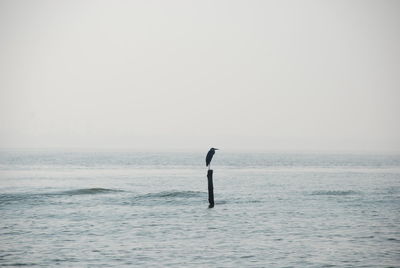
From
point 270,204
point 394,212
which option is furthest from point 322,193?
point 394,212

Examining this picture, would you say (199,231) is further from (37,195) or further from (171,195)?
(37,195)

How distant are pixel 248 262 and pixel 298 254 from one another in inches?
102

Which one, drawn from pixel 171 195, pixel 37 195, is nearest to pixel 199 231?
pixel 171 195

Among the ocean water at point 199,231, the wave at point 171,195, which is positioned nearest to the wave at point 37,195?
the ocean water at point 199,231

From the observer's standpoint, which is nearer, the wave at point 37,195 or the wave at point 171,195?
the wave at point 37,195

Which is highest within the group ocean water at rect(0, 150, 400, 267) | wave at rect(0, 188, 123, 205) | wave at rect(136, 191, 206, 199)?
wave at rect(0, 188, 123, 205)

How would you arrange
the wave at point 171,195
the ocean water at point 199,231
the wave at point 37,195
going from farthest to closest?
the wave at point 171,195, the wave at point 37,195, the ocean water at point 199,231

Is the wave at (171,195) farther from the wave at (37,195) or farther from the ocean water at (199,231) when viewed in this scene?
the wave at (37,195)

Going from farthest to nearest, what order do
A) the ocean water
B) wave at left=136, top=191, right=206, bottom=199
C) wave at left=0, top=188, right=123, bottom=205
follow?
wave at left=136, top=191, right=206, bottom=199 → wave at left=0, top=188, right=123, bottom=205 → the ocean water

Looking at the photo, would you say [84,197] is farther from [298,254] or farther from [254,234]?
[298,254]

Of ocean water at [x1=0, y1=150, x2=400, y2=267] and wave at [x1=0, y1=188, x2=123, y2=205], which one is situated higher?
wave at [x1=0, y1=188, x2=123, y2=205]

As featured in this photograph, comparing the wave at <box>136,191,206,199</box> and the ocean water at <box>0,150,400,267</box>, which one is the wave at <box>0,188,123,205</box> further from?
the wave at <box>136,191,206,199</box>

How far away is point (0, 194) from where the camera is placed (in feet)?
156

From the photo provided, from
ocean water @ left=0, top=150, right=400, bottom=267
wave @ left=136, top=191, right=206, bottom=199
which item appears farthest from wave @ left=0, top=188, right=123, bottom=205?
wave @ left=136, top=191, right=206, bottom=199
